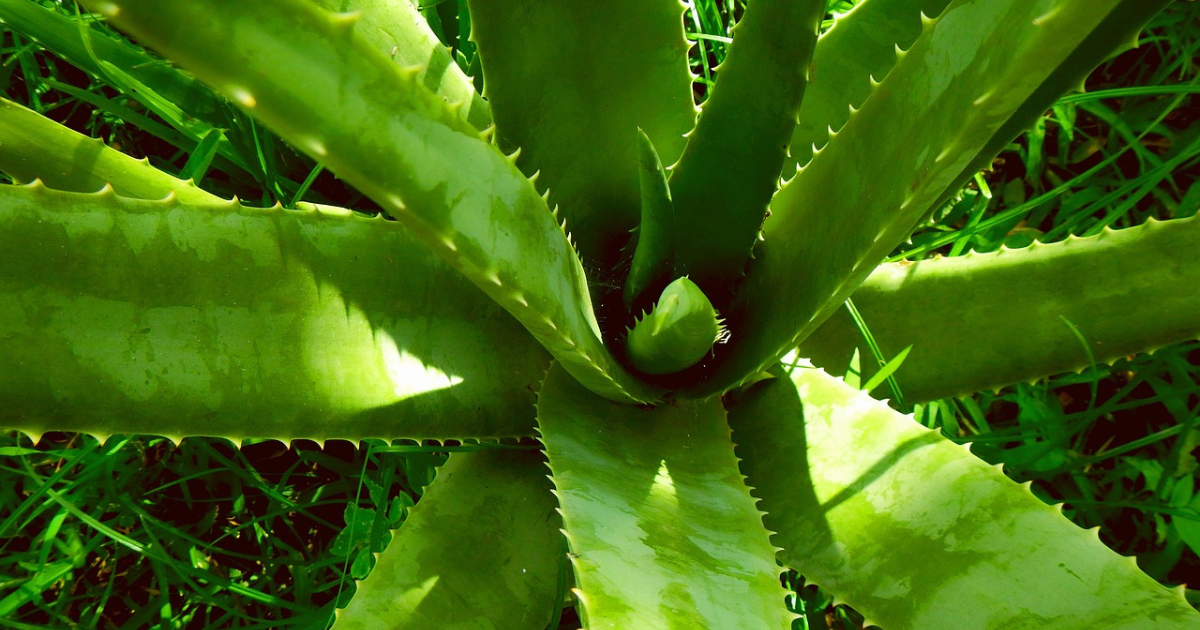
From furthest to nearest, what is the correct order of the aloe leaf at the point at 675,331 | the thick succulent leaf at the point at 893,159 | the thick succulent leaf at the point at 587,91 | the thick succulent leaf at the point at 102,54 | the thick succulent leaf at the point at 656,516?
the thick succulent leaf at the point at 102,54
the thick succulent leaf at the point at 587,91
the aloe leaf at the point at 675,331
the thick succulent leaf at the point at 656,516
the thick succulent leaf at the point at 893,159

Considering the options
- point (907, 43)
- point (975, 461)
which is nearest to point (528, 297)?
point (975, 461)

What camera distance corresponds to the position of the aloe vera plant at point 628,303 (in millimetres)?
696

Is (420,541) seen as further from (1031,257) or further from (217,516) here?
(1031,257)

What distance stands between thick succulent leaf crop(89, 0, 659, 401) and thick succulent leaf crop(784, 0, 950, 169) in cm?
45

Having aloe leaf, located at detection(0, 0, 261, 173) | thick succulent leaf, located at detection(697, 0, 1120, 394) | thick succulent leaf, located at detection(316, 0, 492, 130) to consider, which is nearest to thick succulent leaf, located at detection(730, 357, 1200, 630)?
thick succulent leaf, located at detection(697, 0, 1120, 394)

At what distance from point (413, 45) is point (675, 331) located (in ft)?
1.67

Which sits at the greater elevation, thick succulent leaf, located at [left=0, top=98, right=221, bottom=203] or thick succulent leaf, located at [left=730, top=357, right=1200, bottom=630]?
thick succulent leaf, located at [left=730, top=357, right=1200, bottom=630]

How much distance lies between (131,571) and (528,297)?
1.04 metres

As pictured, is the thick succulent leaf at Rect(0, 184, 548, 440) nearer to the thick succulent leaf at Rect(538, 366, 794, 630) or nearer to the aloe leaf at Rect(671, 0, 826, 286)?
the thick succulent leaf at Rect(538, 366, 794, 630)

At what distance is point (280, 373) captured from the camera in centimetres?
86

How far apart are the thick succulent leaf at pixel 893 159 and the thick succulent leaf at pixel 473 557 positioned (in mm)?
255

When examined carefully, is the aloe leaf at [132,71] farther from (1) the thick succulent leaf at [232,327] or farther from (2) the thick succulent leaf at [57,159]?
(1) the thick succulent leaf at [232,327]

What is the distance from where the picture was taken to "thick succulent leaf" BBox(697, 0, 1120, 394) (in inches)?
23.8

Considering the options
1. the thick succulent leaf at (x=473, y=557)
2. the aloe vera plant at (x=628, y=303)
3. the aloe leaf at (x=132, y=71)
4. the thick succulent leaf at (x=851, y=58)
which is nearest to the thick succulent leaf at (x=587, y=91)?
the aloe vera plant at (x=628, y=303)
